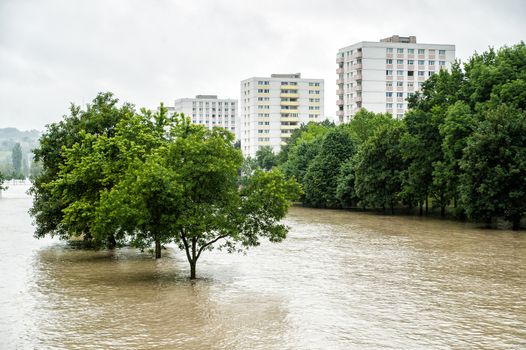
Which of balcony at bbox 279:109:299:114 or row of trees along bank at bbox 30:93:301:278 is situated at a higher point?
balcony at bbox 279:109:299:114

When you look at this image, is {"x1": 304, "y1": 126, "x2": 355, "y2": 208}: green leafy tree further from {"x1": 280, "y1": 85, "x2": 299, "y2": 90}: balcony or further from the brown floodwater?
{"x1": 280, "y1": 85, "x2": 299, "y2": 90}: balcony

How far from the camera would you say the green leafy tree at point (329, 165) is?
88500 mm

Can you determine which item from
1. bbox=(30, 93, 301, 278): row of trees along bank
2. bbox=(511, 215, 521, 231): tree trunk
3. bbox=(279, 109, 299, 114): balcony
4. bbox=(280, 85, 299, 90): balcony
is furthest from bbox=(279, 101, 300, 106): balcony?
bbox=(30, 93, 301, 278): row of trees along bank

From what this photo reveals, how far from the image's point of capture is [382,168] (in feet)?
243

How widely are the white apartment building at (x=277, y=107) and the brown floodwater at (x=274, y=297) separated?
14491 centimetres

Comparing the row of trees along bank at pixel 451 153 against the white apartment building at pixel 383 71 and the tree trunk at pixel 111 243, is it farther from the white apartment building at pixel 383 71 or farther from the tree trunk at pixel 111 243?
the white apartment building at pixel 383 71

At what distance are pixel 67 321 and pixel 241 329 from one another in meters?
6.30

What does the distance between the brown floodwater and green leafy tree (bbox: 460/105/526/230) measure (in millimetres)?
8546

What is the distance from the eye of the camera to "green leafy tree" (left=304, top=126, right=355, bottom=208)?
8850 cm

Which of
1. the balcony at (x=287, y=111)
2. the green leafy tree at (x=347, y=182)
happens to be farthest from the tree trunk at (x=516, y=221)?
the balcony at (x=287, y=111)

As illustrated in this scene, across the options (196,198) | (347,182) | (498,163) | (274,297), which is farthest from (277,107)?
(274,297)

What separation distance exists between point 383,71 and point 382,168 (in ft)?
237

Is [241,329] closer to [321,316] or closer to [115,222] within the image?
[321,316]

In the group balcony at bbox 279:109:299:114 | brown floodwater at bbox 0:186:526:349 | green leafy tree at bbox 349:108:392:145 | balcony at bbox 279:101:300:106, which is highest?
balcony at bbox 279:101:300:106
